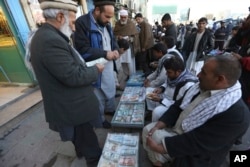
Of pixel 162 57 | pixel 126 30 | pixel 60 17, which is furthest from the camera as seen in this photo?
pixel 126 30

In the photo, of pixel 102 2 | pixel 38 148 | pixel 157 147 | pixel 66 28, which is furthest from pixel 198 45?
pixel 38 148

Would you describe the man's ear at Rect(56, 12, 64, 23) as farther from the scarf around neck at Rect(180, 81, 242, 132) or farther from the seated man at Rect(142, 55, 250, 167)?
the scarf around neck at Rect(180, 81, 242, 132)

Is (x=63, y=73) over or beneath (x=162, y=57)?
over

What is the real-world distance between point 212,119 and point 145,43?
318 centimetres

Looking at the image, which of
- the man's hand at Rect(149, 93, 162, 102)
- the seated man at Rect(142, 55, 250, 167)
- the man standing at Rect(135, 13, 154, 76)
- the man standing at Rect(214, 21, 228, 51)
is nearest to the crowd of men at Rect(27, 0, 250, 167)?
the seated man at Rect(142, 55, 250, 167)

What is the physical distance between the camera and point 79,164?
74.2 inches

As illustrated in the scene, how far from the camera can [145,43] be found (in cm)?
398

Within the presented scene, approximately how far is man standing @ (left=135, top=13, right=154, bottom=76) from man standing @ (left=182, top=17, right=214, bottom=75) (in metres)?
1.04

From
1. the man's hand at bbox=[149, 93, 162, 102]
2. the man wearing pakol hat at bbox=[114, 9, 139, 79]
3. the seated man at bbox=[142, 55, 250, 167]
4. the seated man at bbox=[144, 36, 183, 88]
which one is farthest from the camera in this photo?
the man wearing pakol hat at bbox=[114, 9, 139, 79]

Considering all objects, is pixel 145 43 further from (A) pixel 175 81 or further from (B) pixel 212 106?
(B) pixel 212 106

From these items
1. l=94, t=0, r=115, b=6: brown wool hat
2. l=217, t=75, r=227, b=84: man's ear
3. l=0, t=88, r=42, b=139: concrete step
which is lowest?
l=0, t=88, r=42, b=139: concrete step

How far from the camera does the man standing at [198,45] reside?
3.68 meters

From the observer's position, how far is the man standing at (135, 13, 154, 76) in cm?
392

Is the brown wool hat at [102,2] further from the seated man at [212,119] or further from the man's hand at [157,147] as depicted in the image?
the man's hand at [157,147]
